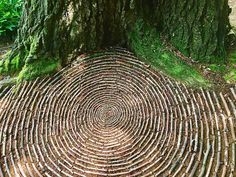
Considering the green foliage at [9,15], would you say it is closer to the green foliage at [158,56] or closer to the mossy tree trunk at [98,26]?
the mossy tree trunk at [98,26]

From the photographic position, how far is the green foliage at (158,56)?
427cm

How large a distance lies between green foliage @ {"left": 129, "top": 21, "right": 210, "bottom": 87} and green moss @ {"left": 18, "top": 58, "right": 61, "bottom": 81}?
121 cm

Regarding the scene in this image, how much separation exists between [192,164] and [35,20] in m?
2.94

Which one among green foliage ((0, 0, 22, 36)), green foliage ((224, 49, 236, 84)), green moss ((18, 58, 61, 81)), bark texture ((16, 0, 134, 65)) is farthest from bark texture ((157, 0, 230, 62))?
green foliage ((0, 0, 22, 36))

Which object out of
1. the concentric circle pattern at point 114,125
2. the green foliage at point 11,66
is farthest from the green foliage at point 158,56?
the green foliage at point 11,66

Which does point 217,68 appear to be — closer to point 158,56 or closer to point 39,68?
point 158,56

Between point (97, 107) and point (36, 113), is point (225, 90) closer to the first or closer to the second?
point (97, 107)

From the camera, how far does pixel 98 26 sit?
4555 millimetres

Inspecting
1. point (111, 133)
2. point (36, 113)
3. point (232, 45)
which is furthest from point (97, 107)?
point (232, 45)

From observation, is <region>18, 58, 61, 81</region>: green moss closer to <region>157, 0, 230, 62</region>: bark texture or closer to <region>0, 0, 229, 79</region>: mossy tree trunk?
<region>0, 0, 229, 79</region>: mossy tree trunk

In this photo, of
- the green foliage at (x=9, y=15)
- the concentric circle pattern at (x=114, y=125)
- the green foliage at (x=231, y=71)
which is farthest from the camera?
the green foliage at (x=9, y=15)

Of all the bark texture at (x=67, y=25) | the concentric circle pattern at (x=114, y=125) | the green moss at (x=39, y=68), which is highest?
the bark texture at (x=67, y=25)

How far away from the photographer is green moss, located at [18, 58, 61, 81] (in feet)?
14.4

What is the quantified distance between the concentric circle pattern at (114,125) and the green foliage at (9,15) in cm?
256
